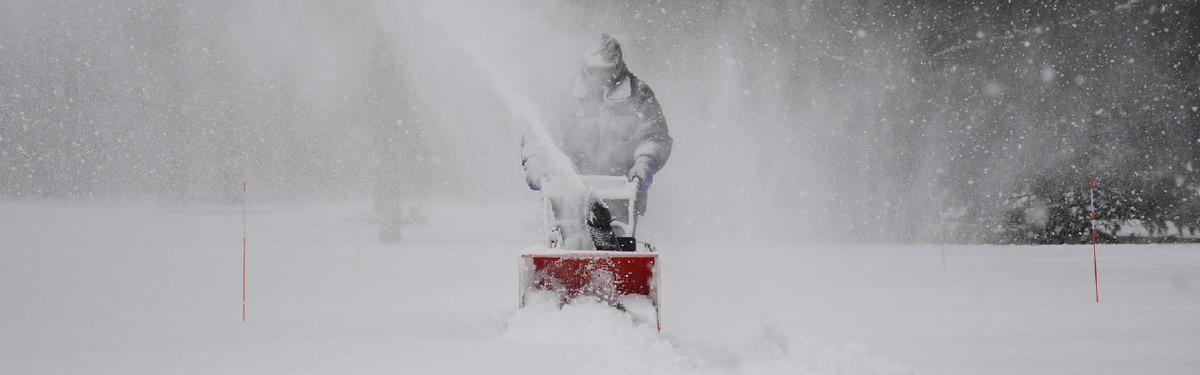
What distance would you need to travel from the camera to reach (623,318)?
13.9ft

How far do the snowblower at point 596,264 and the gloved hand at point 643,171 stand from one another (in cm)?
24

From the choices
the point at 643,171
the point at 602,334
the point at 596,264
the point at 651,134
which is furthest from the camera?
the point at 651,134

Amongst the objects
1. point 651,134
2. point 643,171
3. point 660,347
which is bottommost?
point 660,347

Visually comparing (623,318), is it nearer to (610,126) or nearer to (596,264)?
(596,264)

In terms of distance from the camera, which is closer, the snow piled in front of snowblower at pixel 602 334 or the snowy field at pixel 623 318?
the snow piled in front of snowblower at pixel 602 334

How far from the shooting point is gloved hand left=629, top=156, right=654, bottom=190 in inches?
191

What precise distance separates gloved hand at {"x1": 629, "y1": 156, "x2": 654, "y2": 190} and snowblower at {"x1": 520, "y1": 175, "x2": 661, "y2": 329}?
240 mm

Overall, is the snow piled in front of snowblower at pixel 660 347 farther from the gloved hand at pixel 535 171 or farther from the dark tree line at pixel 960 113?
the dark tree line at pixel 960 113

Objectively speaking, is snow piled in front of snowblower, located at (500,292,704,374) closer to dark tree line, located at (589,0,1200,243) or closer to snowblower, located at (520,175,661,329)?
snowblower, located at (520,175,661,329)

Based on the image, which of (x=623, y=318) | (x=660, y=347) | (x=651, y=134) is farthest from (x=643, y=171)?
(x=660, y=347)

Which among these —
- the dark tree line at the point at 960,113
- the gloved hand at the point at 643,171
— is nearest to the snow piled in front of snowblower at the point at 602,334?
the gloved hand at the point at 643,171

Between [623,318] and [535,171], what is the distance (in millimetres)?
1281

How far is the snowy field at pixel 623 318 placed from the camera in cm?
366

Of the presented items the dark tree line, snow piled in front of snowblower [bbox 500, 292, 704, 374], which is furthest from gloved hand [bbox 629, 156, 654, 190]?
the dark tree line
